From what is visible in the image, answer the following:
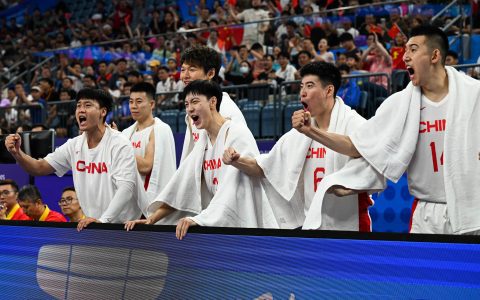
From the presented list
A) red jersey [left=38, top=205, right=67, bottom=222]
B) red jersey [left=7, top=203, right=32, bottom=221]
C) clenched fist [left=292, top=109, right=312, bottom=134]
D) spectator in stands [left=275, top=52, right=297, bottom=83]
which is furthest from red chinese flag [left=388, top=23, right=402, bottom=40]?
clenched fist [left=292, top=109, right=312, bottom=134]

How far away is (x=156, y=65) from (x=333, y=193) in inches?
398

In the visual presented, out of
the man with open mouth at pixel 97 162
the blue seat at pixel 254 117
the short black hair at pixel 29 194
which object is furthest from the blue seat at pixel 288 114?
the man with open mouth at pixel 97 162

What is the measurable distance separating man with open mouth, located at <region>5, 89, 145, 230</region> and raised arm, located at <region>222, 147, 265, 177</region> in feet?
3.81

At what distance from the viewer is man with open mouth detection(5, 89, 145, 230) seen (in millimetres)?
6176

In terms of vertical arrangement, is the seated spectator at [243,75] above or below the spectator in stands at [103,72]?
below

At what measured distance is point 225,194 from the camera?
5293 millimetres

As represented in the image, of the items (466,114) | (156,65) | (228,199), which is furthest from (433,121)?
(156,65)

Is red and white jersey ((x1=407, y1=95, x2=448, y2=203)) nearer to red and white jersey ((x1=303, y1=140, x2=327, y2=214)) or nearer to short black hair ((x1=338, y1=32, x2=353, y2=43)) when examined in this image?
red and white jersey ((x1=303, y1=140, x2=327, y2=214))

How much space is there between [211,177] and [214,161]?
14 centimetres

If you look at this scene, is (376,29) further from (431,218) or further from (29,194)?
(431,218)

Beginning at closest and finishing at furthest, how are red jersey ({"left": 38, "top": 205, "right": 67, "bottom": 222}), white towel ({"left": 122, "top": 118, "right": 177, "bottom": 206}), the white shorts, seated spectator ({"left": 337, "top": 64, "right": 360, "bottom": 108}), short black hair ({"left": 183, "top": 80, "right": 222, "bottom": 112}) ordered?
the white shorts → short black hair ({"left": 183, "top": 80, "right": 222, "bottom": 112}) → white towel ({"left": 122, "top": 118, "right": 177, "bottom": 206}) → red jersey ({"left": 38, "top": 205, "right": 67, "bottom": 222}) → seated spectator ({"left": 337, "top": 64, "right": 360, "bottom": 108})

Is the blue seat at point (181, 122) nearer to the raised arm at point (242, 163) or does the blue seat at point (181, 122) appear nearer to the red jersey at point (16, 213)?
the red jersey at point (16, 213)

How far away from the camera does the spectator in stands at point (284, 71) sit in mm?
11836

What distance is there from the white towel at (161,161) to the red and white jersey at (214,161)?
1.40 metres
